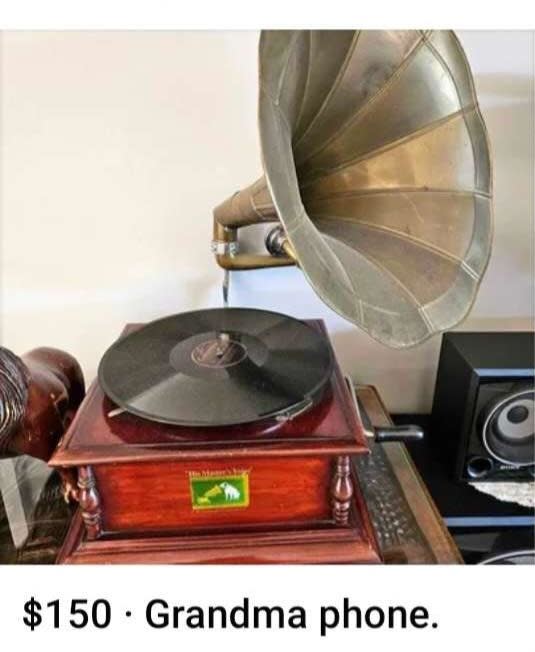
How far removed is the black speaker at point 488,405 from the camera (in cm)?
90

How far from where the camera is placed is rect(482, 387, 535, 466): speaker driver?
0.92m

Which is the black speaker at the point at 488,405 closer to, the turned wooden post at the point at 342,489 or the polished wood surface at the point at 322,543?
the polished wood surface at the point at 322,543

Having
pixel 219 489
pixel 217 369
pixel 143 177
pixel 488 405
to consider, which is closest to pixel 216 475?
pixel 219 489

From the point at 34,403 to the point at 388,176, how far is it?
740 mm

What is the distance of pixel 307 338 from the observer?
2.90 feet

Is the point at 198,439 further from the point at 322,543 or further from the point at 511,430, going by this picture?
the point at 511,430

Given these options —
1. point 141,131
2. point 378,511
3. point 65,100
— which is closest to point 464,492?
point 378,511

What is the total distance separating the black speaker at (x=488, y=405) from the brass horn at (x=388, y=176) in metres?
0.22

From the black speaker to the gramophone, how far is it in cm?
22

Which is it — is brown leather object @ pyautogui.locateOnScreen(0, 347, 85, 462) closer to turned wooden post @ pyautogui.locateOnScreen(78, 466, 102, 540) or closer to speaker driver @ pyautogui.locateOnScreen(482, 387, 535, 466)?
turned wooden post @ pyautogui.locateOnScreen(78, 466, 102, 540)

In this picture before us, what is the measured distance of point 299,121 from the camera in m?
0.76

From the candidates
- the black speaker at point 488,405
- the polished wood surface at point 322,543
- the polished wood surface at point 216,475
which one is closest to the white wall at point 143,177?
the black speaker at point 488,405
